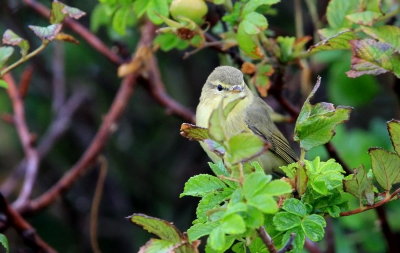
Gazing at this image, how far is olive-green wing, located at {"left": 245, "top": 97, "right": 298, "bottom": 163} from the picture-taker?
381 centimetres

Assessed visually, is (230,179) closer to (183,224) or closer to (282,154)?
(282,154)

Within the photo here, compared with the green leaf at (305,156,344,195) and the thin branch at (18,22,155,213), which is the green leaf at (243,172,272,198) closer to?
the green leaf at (305,156,344,195)

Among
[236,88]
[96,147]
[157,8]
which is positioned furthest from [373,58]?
[96,147]

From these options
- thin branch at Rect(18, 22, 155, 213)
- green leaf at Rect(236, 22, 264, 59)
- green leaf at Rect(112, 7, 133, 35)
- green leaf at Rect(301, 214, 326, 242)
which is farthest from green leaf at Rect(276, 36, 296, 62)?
green leaf at Rect(301, 214, 326, 242)

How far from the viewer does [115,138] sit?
543 cm

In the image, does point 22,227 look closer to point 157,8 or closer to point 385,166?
point 157,8

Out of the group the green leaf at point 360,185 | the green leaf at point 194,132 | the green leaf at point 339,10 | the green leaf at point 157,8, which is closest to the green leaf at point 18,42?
the green leaf at point 157,8

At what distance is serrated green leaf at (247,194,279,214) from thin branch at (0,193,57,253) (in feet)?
4.45

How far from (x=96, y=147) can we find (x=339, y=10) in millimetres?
1465

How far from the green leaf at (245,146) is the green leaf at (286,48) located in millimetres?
1412

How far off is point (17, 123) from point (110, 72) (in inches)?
68.9

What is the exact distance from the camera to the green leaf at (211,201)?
182cm

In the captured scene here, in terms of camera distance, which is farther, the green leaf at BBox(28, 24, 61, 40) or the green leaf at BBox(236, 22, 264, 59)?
the green leaf at BBox(236, 22, 264, 59)

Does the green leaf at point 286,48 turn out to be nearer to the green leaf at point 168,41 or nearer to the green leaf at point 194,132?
the green leaf at point 168,41
